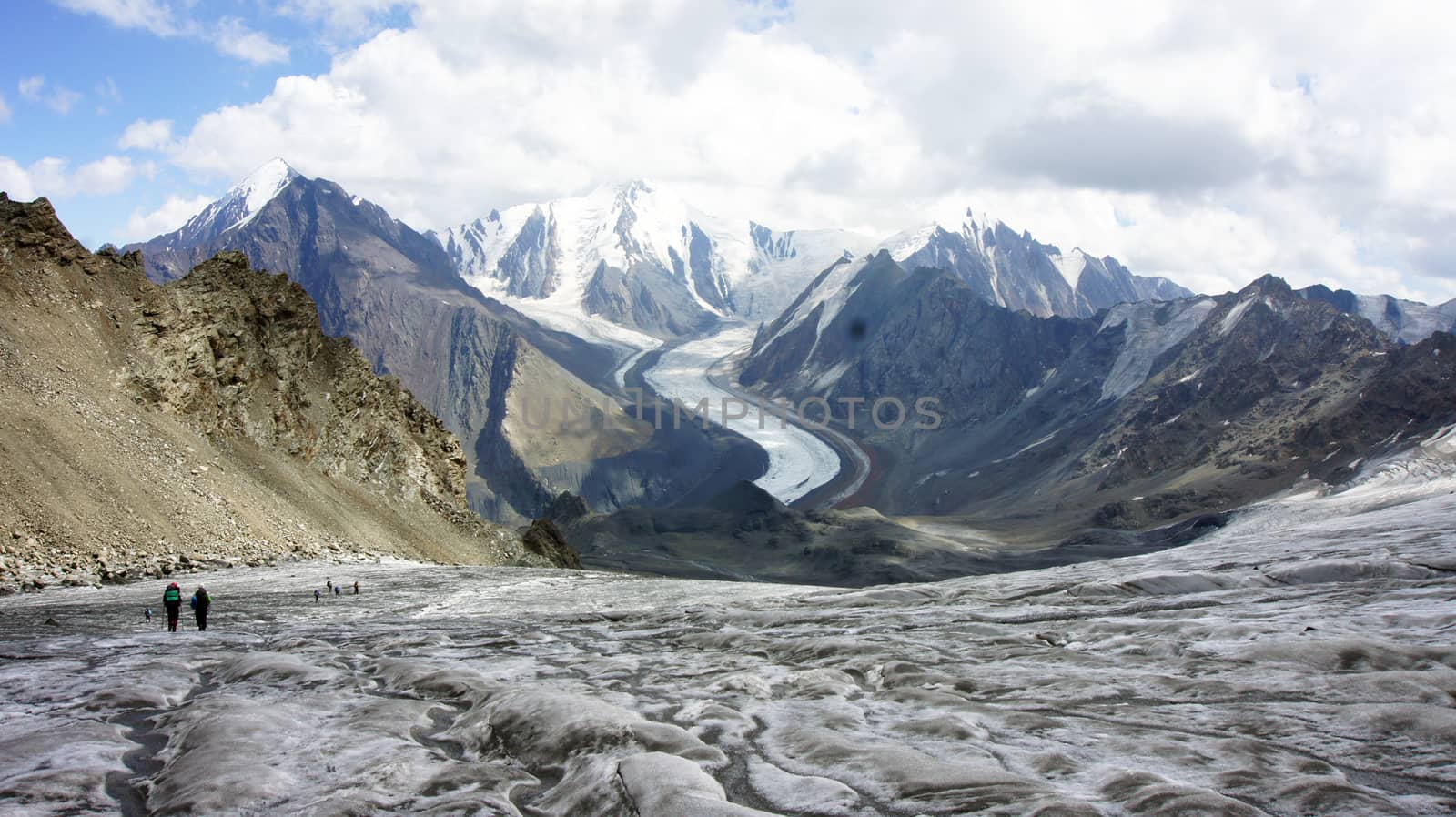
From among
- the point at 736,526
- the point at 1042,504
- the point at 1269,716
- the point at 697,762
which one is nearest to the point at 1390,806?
the point at 1269,716

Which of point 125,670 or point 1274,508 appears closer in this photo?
point 125,670

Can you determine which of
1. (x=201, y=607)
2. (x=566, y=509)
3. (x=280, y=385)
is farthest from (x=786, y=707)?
(x=566, y=509)

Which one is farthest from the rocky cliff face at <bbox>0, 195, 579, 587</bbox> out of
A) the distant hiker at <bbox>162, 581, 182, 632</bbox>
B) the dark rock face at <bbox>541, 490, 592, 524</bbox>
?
the dark rock face at <bbox>541, 490, 592, 524</bbox>

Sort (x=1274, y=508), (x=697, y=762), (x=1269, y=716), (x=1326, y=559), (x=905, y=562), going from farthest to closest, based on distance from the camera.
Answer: (x=905, y=562) < (x=1274, y=508) < (x=1326, y=559) < (x=1269, y=716) < (x=697, y=762)

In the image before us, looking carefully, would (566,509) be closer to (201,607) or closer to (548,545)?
(548,545)

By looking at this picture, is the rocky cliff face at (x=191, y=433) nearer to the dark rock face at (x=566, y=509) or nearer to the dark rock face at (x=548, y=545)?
the dark rock face at (x=548, y=545)

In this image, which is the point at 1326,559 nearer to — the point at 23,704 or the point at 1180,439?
the point at 23,704

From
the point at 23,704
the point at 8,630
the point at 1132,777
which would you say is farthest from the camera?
the point at 8,630
